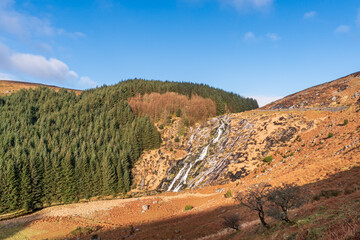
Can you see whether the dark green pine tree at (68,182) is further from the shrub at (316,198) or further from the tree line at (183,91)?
the shrub at (316,198)

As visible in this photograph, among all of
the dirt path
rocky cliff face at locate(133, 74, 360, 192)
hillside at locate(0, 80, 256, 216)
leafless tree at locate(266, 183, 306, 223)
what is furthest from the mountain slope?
leafless tree at locate(266, 183, 306, 223)

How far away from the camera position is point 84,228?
38.1 meters

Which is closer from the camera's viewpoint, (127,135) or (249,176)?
(249,176)

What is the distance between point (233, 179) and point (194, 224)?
25428 mm

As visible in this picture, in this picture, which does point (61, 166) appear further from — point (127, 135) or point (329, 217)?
point (329, 217)

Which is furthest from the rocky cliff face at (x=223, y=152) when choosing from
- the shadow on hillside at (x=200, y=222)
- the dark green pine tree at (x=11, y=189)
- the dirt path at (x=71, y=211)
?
the dark green pine tree at (x=11, y=189)

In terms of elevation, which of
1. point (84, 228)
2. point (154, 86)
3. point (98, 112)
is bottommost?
point (84, 228)

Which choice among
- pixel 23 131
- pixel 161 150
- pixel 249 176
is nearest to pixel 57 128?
pixel 23 131

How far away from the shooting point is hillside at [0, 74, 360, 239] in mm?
20219

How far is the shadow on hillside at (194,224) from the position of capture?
26609 millimetres

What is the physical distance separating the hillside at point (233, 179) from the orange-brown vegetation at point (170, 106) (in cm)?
911

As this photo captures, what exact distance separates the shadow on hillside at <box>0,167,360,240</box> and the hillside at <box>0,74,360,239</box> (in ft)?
0.54

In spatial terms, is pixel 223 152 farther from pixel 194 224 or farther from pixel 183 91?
pixel 183 91

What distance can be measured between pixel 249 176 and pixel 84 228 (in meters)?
39.1
